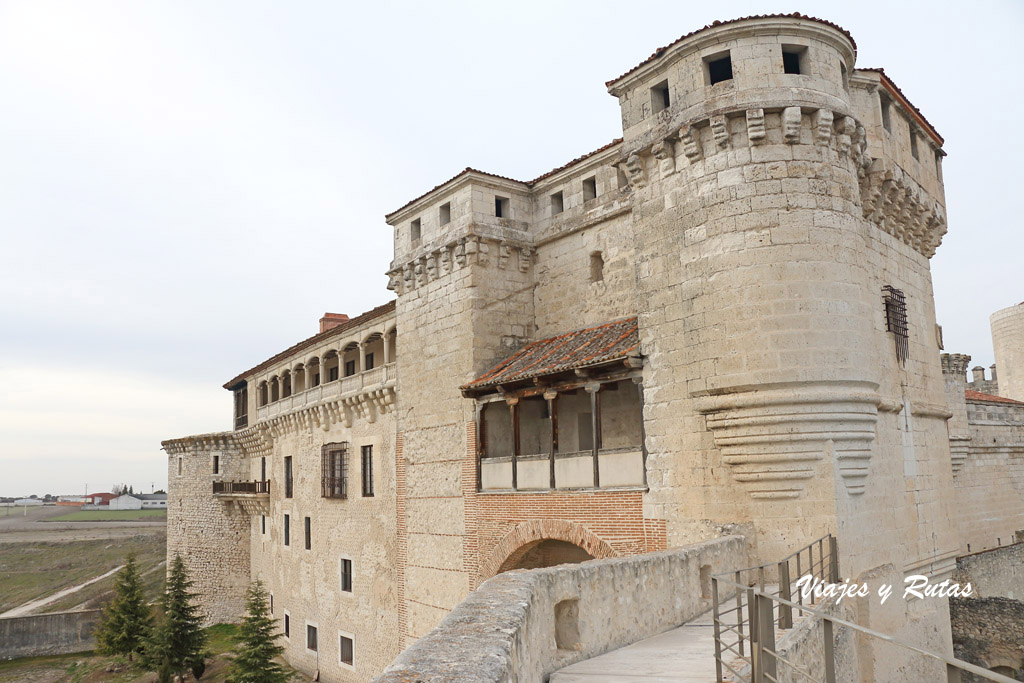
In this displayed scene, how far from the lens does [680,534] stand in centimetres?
1255

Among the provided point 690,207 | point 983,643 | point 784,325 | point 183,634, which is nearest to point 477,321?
point 690,207

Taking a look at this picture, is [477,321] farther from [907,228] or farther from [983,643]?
[983,643]

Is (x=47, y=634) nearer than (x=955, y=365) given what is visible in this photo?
No

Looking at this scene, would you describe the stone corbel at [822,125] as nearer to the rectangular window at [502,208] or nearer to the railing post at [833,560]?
the railing post at [833,560]

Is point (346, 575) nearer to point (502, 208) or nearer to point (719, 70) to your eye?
point (502, 208)

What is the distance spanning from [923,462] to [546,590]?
10.3 meters

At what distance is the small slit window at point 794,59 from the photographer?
40.6 ft

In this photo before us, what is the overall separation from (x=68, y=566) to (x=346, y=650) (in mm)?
54446

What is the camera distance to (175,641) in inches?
1095

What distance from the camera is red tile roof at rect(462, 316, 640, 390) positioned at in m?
14.1

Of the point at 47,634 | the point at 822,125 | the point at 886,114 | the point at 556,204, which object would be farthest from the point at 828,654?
the point at 47,634

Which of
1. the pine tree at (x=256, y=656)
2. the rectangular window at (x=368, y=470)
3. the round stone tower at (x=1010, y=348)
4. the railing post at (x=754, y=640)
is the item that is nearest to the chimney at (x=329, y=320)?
the rectangular window at (x=368, y=470)

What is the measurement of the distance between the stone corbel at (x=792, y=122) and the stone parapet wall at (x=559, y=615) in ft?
20.6

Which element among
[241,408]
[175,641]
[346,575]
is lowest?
[175,641]
